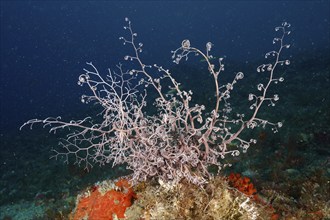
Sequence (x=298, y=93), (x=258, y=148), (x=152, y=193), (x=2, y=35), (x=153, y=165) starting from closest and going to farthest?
1. (x=152, y=193)
2. (x=153, y=165)
3. (x=258, y=148)
4. (x=298, y=93)
5. (x=2, y=35)

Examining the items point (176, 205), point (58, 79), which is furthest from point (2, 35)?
point (176, 205)

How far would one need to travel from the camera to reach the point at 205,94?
16578 millimetres

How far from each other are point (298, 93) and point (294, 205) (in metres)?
10.5

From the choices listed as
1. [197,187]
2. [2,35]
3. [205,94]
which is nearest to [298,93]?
[205,94]

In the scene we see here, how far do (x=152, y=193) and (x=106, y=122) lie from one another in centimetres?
119

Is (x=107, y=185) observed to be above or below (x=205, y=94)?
below

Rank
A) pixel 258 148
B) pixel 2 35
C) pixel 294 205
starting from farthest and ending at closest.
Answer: pixel 2 35, pixel 258 148, pixel 294 205

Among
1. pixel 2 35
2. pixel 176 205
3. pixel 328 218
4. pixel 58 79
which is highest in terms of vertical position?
pixel 2 35

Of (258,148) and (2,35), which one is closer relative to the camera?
(258,148)

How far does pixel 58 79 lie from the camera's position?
16988cm

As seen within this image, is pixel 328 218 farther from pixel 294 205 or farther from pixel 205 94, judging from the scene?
pixel 205 94

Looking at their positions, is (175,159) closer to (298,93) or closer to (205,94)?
(298,93)

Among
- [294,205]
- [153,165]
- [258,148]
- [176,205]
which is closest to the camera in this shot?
[176,205]

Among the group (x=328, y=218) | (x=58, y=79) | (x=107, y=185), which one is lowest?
(x=328, y=218)
